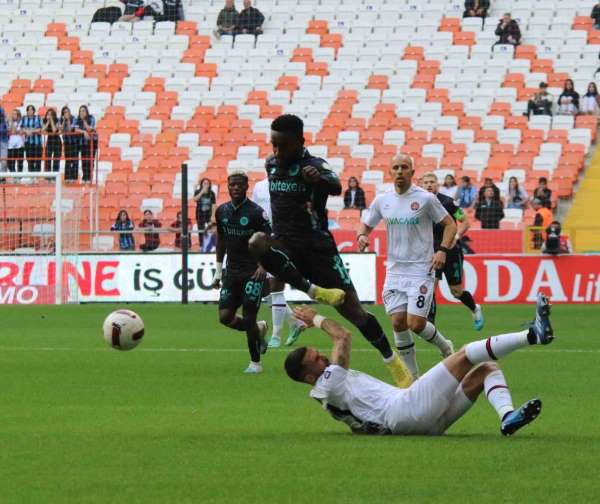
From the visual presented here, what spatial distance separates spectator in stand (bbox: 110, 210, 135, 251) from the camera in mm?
28109

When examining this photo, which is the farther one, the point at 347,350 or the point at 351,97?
the point at 351,97

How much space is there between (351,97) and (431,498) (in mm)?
28902

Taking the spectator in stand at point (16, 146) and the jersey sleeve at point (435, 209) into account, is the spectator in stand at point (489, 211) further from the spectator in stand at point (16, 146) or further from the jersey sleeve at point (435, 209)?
the jersey sleeve at point (435, 209)

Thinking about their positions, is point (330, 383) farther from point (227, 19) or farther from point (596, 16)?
point (227, 19)

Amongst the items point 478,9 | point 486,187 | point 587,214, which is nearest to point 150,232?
point 486,187

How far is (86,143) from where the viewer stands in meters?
30.7

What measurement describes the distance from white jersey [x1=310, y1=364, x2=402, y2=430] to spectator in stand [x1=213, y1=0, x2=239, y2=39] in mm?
30325

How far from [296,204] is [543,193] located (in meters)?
17.8

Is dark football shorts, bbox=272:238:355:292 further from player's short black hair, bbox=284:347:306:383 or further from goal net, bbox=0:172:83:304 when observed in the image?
goal net, bbox=0:172:83:304

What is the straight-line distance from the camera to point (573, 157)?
3141 centimetres

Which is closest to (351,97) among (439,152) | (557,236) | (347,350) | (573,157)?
(439,152)

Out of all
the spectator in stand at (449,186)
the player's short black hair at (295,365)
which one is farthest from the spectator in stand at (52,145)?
the player's short black hair at (295,365)

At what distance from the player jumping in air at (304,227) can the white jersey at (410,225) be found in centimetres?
122

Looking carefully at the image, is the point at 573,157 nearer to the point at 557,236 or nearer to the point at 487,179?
the point at 487,179
